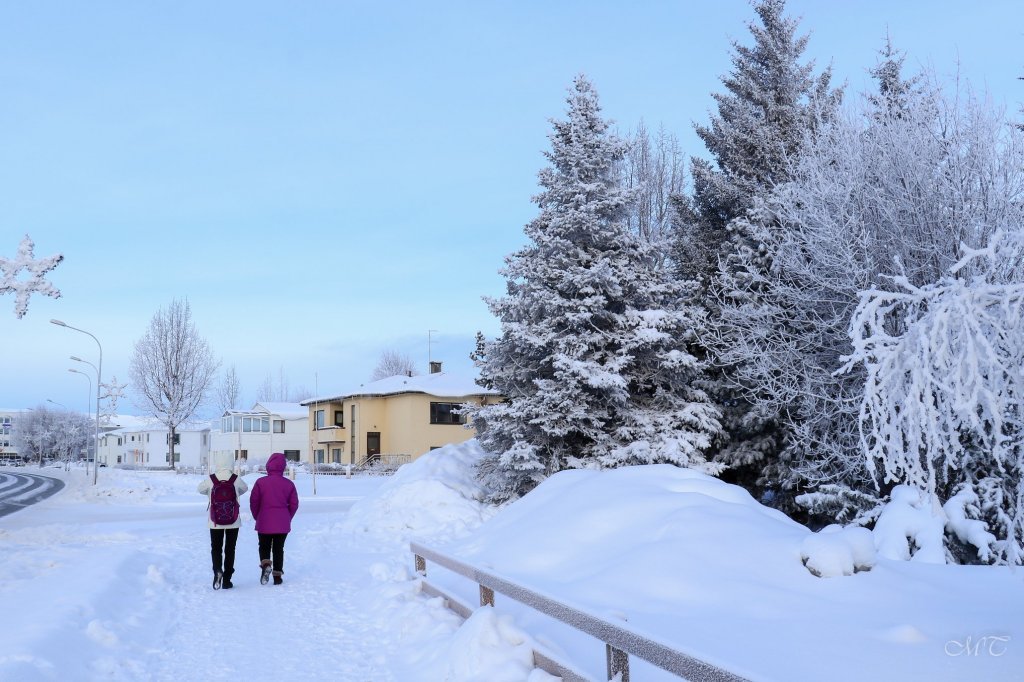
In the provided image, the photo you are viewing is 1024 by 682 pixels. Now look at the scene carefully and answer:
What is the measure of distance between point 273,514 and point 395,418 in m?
44.1

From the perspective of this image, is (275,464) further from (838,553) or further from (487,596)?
(838,553)

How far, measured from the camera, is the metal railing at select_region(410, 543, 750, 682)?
3678 millimetres

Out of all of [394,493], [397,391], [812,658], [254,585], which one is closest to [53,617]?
[254,585]

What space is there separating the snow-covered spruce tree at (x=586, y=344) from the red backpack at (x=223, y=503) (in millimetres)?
8378

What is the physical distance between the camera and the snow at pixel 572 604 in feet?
18.9

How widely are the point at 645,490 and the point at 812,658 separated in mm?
4912

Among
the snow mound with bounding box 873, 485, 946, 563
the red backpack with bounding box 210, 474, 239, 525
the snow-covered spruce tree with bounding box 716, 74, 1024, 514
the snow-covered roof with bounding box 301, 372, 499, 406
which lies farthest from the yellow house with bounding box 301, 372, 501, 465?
the snow mound with bounding box 873, 485, 946, 563

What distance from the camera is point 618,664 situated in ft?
15.1

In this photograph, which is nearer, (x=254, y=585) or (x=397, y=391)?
(x=254, y=585)

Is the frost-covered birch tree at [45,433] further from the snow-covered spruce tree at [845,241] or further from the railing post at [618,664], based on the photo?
the railing post at [618,664]

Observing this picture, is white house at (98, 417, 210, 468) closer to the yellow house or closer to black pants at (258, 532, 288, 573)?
the yellow house

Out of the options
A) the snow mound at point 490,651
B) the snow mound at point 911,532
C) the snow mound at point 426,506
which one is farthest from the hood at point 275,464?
the snow mound at point 911,532

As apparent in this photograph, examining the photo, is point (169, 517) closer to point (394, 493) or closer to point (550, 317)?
point (394, 493)

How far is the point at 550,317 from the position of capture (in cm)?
1908
